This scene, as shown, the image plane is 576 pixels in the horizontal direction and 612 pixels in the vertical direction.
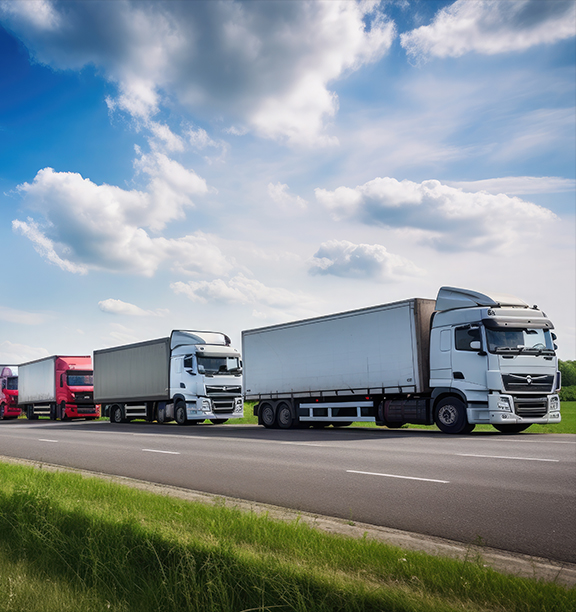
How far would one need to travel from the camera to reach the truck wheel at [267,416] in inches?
942

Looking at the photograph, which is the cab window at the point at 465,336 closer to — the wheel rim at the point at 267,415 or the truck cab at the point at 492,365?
the truck cab at the point at 492,365

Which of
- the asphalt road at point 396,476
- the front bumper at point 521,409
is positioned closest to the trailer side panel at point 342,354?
the front bumper at point 521,409

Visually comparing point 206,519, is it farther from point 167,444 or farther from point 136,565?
point 167,444

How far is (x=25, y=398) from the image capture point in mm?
42375

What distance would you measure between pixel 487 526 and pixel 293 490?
3056 millimetres

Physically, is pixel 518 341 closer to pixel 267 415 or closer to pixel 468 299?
pixel 468 299

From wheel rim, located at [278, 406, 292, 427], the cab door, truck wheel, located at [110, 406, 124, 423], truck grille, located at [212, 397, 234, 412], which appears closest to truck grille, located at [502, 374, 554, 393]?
the cab door

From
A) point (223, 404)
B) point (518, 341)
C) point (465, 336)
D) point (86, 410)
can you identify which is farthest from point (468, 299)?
point (86, 410)

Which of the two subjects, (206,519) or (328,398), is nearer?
(206,519)

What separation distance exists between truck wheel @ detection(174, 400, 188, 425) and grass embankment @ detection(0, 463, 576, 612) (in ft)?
68.6

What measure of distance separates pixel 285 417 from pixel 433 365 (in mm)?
7367

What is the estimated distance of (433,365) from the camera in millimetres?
17969

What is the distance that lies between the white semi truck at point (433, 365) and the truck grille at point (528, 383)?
0.09 ft

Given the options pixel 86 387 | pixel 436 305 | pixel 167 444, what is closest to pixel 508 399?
pixel 436 305
